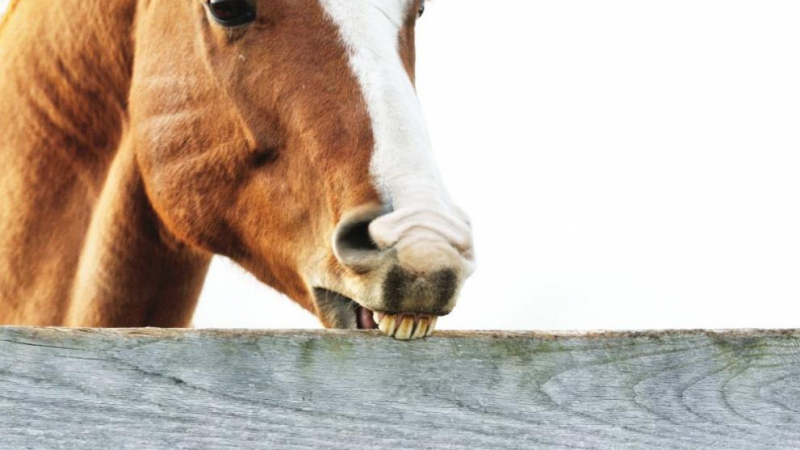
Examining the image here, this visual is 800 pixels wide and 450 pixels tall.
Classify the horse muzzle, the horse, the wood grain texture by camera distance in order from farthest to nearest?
the horse < the horse muzzle < the wood grain texture

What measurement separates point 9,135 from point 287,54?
1231mm

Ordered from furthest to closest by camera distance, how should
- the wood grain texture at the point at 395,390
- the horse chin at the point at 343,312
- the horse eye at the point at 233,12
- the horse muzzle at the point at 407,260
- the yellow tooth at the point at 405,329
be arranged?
the horse eye at the point at 233,12, the horse chin at the point at 343,312, the horse muzzle at the point at 407,260, the yellow tooth at the point at 405,329, the wood grain texture at the point at 395,390

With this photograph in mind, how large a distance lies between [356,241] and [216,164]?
76 cm

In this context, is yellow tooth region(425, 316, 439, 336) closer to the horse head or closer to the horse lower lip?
the horse head

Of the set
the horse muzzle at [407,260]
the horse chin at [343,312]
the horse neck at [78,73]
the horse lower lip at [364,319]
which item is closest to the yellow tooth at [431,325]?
the horse muzzle at [407,260]

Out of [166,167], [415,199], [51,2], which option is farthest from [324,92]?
[51,2]

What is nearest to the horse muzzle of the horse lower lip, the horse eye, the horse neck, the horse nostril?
the horse nostril

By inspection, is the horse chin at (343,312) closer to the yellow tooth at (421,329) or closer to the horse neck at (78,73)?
the yellow tooth at (421,329)

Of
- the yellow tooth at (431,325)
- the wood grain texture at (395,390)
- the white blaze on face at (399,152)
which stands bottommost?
the wood grain texture at (395,390)

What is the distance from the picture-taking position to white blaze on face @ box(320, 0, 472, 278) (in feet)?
5.95

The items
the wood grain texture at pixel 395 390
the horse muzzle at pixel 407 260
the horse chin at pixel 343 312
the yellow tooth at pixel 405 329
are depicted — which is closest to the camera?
the wood grain texture at pixel 395 390

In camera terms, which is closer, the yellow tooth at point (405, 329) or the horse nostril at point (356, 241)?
the yellow tooth at point (405, 329)

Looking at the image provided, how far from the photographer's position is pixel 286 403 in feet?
4.26

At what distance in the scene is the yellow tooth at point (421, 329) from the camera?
1502mm
